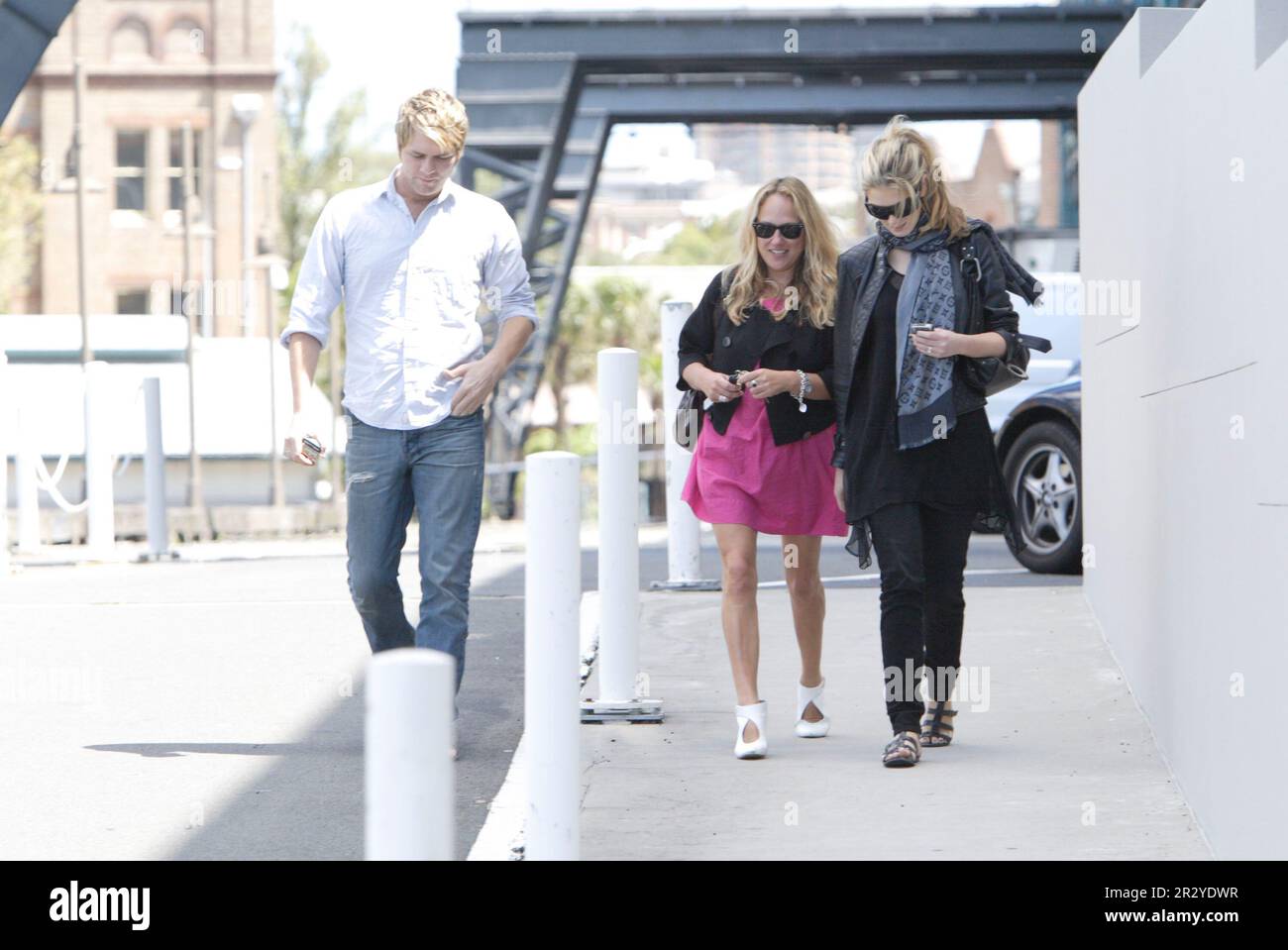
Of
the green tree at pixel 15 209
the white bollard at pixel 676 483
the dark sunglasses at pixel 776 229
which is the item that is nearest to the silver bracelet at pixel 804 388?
the dark sunglasses at pixel 776 229

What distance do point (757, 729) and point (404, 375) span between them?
1512 millimetres

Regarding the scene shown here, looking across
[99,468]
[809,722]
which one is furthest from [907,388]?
[99,468]

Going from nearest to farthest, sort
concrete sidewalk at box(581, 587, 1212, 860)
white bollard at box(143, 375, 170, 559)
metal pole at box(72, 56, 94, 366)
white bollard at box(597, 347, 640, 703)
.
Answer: concrete sidewalk at box(581, 587, 1212, 860), white bollard at box(597, 347, 640, 703), white bollard at box(143, 375, 170, 559), metal pole at box(72, 56, 94, 366)

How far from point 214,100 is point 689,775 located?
3955cm

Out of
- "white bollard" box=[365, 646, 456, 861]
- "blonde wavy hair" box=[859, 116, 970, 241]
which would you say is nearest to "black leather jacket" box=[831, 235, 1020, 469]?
"blonde wavy hair" box=[859, 116, 970, 241]

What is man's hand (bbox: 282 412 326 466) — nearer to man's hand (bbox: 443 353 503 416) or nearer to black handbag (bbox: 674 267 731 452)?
man's hand (bbox: 443 353 503 416)

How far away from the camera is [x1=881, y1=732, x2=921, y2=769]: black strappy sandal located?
5.83 metres

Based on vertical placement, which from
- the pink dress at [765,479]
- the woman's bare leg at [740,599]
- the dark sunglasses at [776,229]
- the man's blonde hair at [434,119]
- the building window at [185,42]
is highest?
the building window at [185,42]

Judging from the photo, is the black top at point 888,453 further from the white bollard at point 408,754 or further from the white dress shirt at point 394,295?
the white bollard at point 408,754

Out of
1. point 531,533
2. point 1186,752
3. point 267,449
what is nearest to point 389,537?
point 531,533

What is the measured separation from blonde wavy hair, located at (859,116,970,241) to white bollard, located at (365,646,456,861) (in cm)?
342

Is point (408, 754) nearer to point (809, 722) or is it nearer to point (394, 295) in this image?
point (394, 295)

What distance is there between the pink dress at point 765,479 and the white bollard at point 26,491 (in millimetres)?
9788

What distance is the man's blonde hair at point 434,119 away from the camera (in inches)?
232
